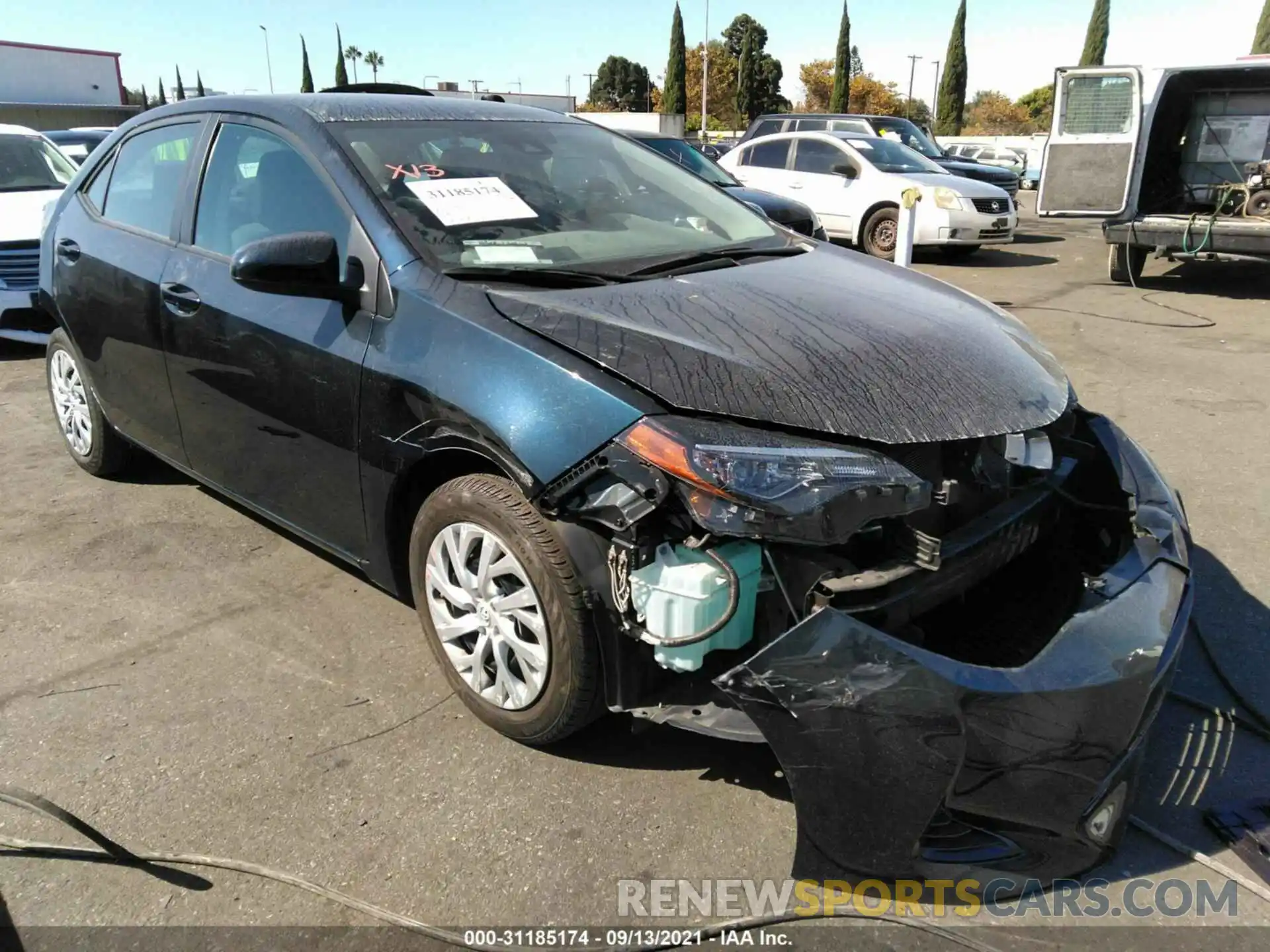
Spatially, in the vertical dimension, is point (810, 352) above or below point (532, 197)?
below

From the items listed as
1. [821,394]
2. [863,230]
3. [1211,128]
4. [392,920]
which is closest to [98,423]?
[392,920]

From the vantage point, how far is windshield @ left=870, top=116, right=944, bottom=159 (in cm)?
1512

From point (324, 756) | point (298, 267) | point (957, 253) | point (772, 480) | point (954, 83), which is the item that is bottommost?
point (324, 756)

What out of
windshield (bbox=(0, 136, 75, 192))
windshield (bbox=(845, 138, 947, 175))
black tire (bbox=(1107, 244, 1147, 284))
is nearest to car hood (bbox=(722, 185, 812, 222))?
black tire (bbox=(1107, 244, 1147, 284))

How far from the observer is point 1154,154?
1105 centimetres

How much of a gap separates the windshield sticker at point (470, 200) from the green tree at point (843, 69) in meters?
55.5

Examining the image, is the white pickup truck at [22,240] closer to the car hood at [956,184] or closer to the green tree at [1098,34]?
the car hood at [956,184]

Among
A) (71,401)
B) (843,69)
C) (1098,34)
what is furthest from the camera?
(843,69)

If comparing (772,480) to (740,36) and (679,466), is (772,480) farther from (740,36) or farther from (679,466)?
(740,36)

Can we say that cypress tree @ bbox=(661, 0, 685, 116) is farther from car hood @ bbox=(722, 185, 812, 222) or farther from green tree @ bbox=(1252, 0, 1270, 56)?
car hood @ bbox=(722, 185, 812, 222)

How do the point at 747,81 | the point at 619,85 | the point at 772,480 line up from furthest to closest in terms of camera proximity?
the point at 619,85
the point at 747,81
the point at 772,480

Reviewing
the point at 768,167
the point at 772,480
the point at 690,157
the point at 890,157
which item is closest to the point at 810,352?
the point at 772,480

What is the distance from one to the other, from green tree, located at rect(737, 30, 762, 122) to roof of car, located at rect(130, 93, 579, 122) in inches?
2564

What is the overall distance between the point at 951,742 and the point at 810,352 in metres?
1.02
